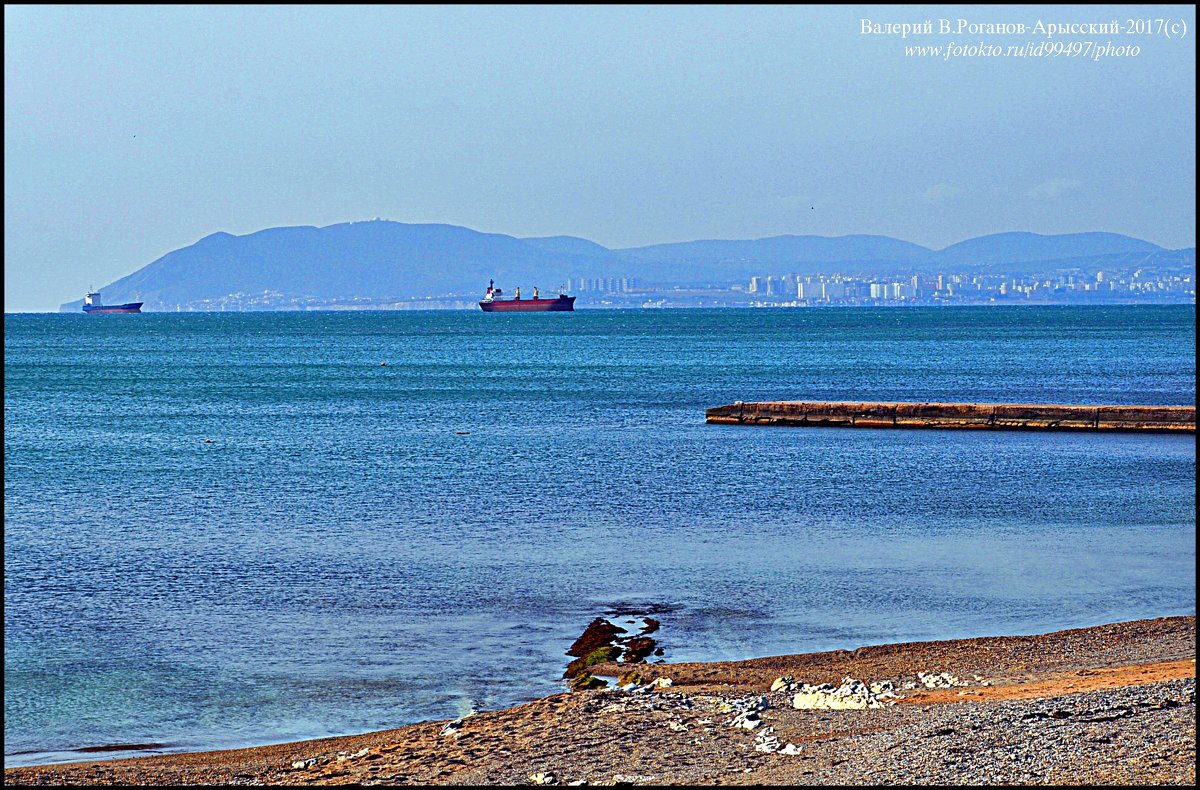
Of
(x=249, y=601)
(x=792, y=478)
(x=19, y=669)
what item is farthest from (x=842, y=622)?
(x=792, y=478)

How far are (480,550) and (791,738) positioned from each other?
11864 mm

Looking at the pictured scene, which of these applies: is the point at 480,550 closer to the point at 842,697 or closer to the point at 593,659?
the point at 593,659

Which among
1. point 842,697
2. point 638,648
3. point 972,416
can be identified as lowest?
point 638,648

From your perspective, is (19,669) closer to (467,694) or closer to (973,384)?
(467,694)

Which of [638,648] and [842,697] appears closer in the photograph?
[842,697]

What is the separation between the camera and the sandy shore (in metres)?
9.53

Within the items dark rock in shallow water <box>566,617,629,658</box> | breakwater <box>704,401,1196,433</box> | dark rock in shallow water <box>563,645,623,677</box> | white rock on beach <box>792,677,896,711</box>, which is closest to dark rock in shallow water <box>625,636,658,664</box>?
dark rock in shallow water <box>563,645,623,677</box>

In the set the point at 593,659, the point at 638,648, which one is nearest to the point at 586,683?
the point at 593,659

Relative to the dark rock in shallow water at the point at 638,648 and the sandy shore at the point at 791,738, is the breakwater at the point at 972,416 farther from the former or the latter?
the dark rock in shallow water at the point at 638,648

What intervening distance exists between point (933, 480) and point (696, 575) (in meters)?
12.8

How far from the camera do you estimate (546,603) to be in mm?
18172

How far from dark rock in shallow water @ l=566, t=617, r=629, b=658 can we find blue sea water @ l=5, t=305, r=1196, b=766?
30 cm

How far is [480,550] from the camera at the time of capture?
2222 cm

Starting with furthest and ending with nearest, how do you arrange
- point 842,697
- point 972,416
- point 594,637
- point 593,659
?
point 972,416 < point 594,637 < point 593,659 < point 842,697
